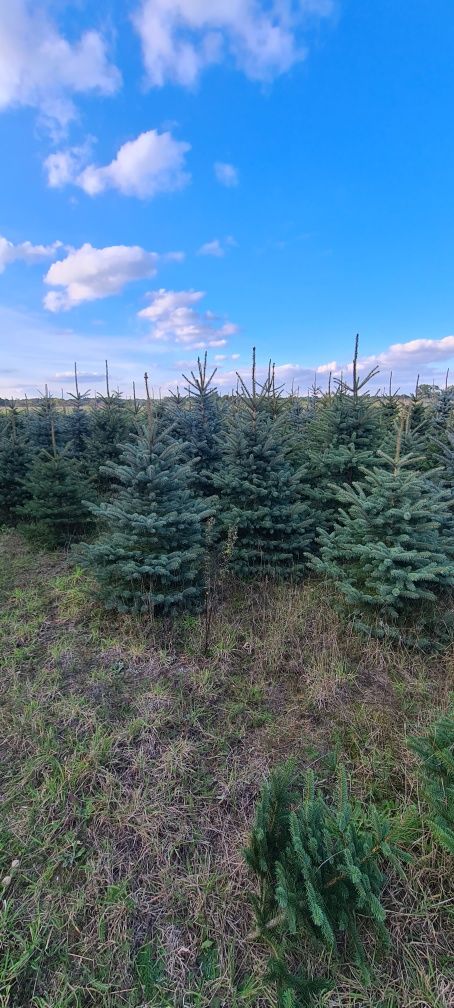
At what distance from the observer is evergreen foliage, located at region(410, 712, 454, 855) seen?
188cm

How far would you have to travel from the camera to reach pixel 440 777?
213 cm

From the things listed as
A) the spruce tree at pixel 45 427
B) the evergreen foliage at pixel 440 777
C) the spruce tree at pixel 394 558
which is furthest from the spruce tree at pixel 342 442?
the spruce tree at pixel 45 427

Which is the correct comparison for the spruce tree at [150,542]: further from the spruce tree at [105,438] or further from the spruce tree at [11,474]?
the spruce tree at [105,438]

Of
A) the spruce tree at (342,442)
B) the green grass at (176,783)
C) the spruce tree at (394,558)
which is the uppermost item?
the spruce tree at (342,442)

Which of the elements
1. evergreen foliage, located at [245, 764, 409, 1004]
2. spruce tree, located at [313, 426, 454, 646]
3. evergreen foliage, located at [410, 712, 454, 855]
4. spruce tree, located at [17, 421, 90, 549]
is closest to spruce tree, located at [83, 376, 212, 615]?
spruce tree, located at [313, 426, 454, 646]

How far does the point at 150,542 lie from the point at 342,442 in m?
3.30

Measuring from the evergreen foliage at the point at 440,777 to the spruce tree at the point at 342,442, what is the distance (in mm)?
3310

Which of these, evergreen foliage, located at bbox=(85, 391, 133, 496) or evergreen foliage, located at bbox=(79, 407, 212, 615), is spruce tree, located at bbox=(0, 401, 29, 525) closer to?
evergreen foliage, located at bbox=(85, 391, 133, 496)

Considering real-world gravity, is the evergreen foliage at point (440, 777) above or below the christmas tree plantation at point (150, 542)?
below

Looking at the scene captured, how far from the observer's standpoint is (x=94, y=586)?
186 inches

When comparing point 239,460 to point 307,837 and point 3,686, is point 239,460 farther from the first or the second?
point 307,837

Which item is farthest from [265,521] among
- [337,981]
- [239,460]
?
[337,981]

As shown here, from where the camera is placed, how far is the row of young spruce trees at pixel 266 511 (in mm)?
4059

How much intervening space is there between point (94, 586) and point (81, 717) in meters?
1.70
